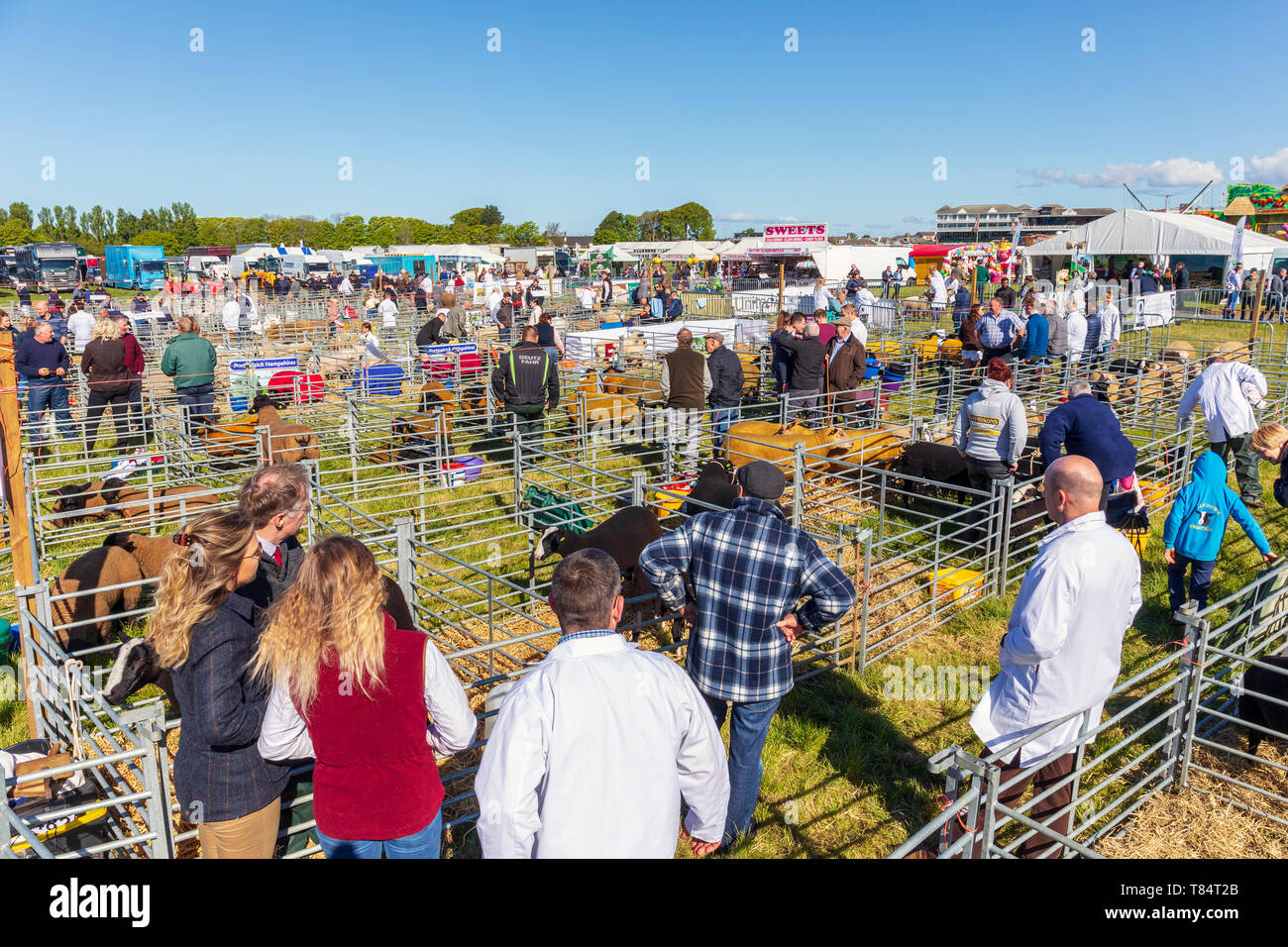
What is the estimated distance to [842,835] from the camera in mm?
4820

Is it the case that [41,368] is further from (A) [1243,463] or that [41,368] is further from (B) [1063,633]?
(A) [1243,463]

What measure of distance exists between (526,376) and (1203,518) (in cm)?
771

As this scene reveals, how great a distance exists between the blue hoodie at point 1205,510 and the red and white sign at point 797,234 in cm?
3157

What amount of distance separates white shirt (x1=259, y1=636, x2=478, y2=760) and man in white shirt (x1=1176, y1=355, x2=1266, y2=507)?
877 centimetres

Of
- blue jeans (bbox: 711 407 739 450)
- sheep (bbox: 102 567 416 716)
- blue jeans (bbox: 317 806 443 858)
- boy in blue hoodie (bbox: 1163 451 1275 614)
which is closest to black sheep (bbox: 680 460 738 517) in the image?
boy in blue hoodie (bbox: 1163 451 1275 614)

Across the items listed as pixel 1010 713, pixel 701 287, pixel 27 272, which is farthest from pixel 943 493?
pixel 27 272

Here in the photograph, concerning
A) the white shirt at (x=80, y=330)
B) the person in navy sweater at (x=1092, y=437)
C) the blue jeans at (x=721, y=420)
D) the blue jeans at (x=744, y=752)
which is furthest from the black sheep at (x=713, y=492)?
the white shirt at (x=80, y=330)

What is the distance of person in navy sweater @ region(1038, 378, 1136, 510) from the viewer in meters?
7.46

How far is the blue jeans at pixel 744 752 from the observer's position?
407cm

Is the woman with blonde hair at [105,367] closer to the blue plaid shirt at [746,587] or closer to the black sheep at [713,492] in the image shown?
the black sheep at [713,492]

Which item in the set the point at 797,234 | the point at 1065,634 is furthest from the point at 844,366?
the point at 797,234

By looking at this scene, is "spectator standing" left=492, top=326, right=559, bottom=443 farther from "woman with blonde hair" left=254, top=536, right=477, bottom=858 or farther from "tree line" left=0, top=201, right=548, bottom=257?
"tree line" left=0, top=201, right=548, bottom=257

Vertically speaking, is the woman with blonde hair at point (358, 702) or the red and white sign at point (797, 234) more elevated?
the red and white sign at point (797, 234)

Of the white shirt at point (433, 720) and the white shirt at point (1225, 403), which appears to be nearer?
the white shirt at point (433, 720)
